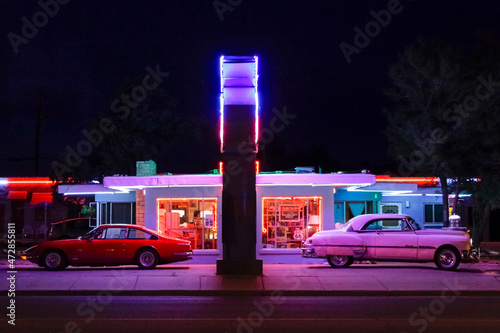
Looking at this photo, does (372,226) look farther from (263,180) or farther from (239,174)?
(239,174)

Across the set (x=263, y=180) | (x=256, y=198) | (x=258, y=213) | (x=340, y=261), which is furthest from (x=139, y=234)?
(x=340, y=261)

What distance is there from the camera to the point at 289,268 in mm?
19078

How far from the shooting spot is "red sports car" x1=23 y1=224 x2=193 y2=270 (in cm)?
1895

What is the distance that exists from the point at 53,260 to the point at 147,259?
2.86 m

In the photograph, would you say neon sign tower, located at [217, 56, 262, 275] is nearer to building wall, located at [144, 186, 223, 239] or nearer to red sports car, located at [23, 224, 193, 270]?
Result: red sports car, located at [23, 224, 193, 270]

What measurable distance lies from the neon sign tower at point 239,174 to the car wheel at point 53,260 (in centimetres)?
523

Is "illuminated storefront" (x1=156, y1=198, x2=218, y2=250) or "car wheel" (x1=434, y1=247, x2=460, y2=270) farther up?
"illuminated storefront" (x1=156, y1=198, x2=218, y2=250)

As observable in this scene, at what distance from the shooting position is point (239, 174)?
56.9 ft

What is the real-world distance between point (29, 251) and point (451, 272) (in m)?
12.9
